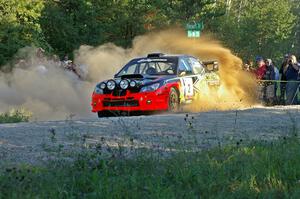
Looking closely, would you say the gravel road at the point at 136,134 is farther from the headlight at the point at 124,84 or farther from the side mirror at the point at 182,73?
the side mirror at the point at 182,73

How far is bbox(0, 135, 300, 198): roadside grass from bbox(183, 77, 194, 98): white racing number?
7992 mm

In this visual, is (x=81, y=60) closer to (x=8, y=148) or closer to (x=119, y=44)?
(x=119, y=44)

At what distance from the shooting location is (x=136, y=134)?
29.2 ft

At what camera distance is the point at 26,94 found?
870 inches

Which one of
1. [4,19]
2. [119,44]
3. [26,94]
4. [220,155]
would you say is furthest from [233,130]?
[119,44]

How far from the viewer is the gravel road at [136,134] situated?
7590mm

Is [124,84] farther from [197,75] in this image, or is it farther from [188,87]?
[197,75]

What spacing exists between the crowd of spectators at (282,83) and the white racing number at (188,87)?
176 inches

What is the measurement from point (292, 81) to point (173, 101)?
556 centimetres

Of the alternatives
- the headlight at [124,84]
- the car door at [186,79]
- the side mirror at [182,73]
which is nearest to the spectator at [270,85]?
the car door at [186,79]

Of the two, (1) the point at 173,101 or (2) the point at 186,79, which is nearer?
(1) the point at 173,101

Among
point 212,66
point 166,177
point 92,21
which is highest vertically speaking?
point 92,21

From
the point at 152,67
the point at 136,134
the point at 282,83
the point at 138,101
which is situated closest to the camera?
the point at 136,134

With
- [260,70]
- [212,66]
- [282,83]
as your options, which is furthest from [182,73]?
[260,70]
